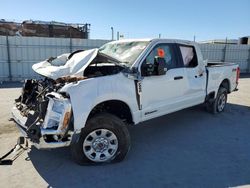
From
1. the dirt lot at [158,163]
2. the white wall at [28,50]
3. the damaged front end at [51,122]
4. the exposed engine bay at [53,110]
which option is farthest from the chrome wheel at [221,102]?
the white wall at [28,50]

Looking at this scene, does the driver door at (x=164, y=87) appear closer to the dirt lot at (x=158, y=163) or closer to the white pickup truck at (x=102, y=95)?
the white pickup truck at (x=102, y=95)

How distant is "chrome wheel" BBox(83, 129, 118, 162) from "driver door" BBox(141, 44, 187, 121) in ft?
2.80

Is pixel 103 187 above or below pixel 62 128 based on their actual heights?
below

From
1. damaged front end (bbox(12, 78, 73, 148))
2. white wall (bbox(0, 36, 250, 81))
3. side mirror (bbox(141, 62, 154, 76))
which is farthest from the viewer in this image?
white wall (bbox(0, 36, 250, 81))

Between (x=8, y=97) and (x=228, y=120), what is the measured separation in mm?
7539

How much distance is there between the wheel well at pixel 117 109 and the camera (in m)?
4.18

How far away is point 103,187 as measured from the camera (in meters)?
3.42

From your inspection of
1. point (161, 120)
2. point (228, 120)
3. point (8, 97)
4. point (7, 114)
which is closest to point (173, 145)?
point (161, 120)

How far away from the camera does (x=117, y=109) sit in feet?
14.7

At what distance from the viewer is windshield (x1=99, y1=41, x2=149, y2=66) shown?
15.0 feet

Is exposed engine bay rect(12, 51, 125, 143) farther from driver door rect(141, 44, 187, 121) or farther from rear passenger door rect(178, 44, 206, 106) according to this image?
rear passenger door rect(178, 44, 206, 106)

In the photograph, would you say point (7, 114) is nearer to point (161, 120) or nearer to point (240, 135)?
point (161, 120)

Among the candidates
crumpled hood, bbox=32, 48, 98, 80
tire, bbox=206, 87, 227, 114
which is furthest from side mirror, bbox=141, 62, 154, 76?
tire, bbox=206, 87, 227, 114

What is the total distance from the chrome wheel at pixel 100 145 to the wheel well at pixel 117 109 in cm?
37
